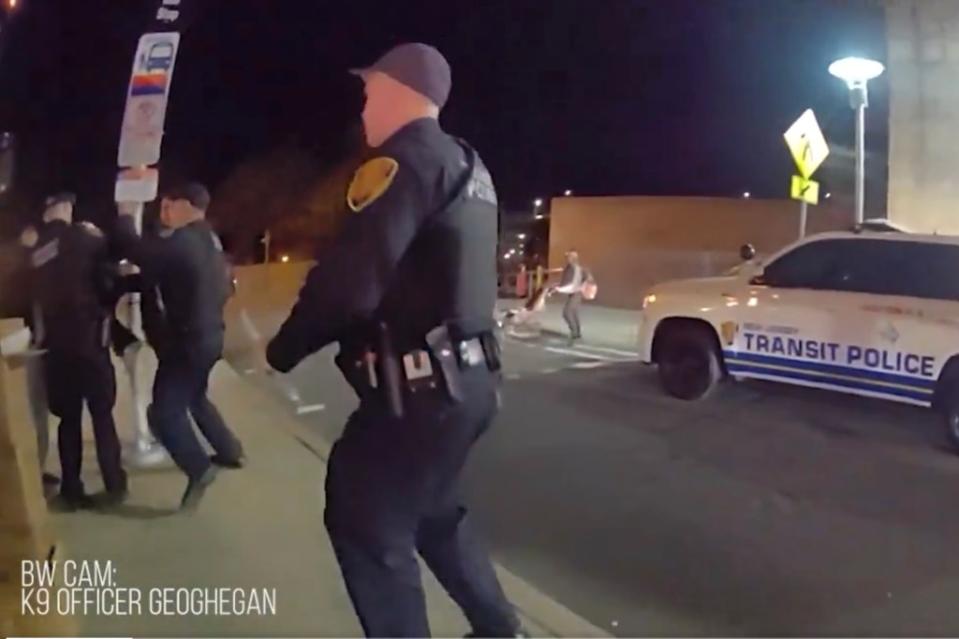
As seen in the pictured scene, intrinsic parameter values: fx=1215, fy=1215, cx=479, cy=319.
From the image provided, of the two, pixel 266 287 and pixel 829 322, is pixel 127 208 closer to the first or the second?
pixel 829 322

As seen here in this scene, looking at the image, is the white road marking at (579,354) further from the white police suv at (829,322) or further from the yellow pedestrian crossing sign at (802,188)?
the white police suv at (829,322)

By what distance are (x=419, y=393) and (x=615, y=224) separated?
2345cm

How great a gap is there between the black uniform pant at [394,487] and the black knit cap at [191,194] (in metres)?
A: 3.36

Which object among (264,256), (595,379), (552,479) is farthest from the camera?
(264,256)

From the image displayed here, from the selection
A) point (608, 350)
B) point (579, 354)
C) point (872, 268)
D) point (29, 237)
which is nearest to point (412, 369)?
point (29, 237)

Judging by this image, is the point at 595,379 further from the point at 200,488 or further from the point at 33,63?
the point at 33,63

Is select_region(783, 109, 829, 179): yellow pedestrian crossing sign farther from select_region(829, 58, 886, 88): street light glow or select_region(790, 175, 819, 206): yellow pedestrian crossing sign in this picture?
select_region(829, 58, 886, 88): street light glow

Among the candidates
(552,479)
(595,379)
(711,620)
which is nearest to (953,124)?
(595,379)

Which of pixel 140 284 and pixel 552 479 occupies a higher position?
pixel 140 284

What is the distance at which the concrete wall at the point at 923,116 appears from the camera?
59.8 feet

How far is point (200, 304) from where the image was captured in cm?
651

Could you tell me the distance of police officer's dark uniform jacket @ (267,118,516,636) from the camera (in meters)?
3.29

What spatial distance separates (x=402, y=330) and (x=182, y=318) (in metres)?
3.36

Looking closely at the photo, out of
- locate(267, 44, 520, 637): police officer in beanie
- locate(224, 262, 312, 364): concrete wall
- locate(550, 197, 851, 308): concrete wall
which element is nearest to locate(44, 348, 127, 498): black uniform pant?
locate(267, 44, 520, 637): police officer in beanie
